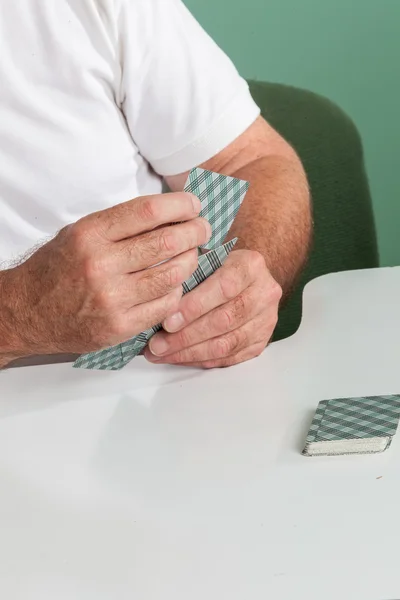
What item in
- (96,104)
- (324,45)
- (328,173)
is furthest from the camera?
(324,45)

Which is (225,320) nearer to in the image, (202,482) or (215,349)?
(215,349)

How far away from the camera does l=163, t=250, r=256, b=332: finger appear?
3.31 ft

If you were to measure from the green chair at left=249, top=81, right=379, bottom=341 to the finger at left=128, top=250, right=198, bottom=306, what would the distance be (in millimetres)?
578

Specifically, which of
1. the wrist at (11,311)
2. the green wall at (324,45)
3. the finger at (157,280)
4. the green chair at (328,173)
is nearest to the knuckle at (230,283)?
the finger at (157,280)

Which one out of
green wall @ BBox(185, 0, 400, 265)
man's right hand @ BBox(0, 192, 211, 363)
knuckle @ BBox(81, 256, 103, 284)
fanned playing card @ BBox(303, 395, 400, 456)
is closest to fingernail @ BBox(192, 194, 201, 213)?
man's right hand @ BBox(0, 192, 211, 363)

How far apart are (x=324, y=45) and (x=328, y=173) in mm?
405

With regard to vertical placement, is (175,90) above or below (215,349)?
above

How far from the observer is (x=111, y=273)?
2.94 feet

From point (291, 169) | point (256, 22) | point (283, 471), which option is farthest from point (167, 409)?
point (256, 22)

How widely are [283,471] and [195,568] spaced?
139 millimetres

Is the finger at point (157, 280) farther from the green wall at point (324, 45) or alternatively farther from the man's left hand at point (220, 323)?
the green wall at point (324, 45)

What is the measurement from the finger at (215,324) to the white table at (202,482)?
34 mm

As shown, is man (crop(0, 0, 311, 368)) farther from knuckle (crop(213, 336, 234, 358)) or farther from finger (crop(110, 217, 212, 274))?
finger (crop(110, 217, 212, 274))

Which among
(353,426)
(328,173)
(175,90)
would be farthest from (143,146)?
(353,426)
